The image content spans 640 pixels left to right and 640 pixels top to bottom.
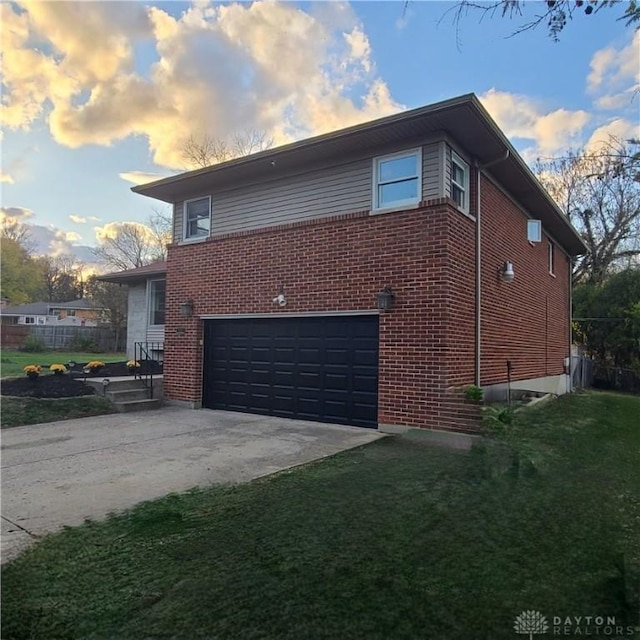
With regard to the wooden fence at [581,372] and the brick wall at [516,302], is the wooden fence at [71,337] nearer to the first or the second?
the brick wall at [516,302]

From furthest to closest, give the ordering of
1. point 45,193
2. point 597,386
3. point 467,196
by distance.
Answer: point 597,386, point 467,196, point 45,193

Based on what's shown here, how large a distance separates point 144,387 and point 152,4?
739cm

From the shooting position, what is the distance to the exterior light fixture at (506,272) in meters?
9.84

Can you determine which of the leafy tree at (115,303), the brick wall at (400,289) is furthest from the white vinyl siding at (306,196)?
the leafy tree at (115,303)

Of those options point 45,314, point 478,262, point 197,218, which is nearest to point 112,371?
point 197,218

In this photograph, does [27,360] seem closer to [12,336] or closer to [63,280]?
[12,336]

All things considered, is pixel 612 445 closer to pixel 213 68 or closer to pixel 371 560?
pixel 371 560

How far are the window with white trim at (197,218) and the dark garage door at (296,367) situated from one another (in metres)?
2.21

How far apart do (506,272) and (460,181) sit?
8.45 ft

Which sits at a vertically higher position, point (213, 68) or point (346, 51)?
point (213, 68)

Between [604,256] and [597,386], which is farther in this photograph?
[604,256]

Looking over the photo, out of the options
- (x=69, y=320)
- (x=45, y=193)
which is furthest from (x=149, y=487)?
(x=69, y=320)

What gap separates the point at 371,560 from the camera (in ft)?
9.89

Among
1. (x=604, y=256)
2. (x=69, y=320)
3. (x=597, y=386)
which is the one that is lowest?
(x=597, y=386)
